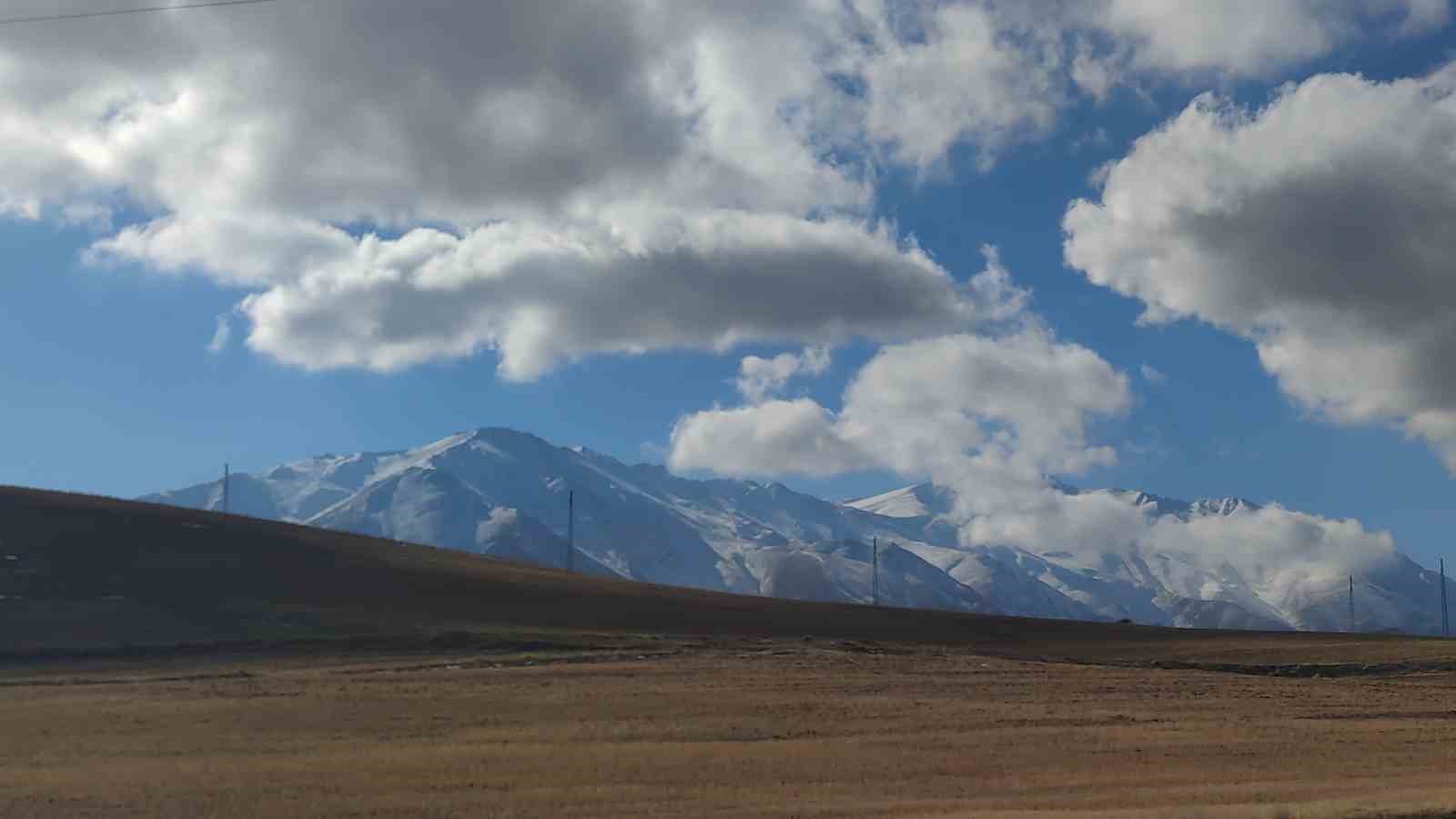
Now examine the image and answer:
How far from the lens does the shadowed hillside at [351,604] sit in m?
80.1

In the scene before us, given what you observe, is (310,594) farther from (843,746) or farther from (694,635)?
(843,746)

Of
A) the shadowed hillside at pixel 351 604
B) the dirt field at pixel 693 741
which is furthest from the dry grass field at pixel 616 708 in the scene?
the shadowed hillside at pixel 351 604

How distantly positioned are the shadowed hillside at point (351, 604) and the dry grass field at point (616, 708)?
1.62 feet

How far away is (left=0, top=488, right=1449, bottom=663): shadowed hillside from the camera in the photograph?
8006 cm

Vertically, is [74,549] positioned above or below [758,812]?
above

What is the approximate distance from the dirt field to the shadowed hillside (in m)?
11.6

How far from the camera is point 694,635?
295 ft

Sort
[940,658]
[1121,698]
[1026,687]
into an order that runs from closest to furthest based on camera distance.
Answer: [1121,698] → [1026,687] → [940,658]

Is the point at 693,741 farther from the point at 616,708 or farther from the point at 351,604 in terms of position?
the point at 351,604

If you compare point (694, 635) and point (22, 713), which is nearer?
point (22, 713)

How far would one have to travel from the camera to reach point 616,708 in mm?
51688

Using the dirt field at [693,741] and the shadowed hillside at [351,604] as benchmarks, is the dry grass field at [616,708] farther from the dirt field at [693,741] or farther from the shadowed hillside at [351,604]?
the shadowed hillside at [351,604]

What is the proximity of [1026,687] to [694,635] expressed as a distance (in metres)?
31.3

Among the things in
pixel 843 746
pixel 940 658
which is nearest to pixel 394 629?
pixel 940 658
